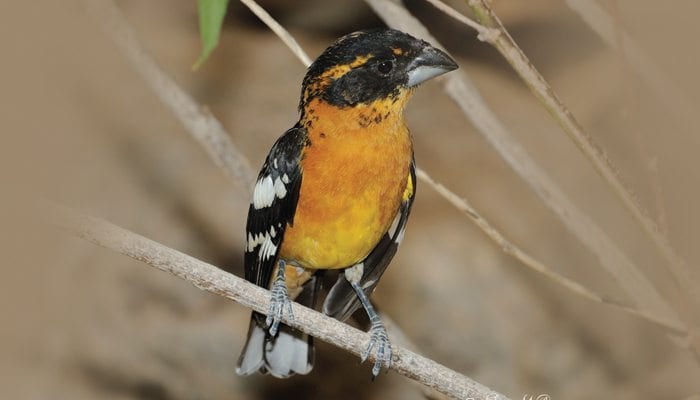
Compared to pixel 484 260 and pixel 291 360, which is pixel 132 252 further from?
pixel 484 260

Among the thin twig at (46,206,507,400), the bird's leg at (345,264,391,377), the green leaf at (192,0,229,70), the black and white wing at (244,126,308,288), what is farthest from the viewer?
the black and white wing at (244,126,308,288)

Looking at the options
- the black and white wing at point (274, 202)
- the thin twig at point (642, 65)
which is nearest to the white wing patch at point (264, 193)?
the black and white wing at point (274, 202)

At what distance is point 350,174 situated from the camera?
3662 mm

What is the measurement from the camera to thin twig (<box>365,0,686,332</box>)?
11.4 feet

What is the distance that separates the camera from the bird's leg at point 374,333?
359 cm

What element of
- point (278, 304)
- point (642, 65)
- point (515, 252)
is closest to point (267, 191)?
point (278, 304)

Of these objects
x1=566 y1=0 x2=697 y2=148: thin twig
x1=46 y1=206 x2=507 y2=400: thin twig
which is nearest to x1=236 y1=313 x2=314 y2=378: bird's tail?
x1=46 y1=206 x2=507 y2=400: thin twig

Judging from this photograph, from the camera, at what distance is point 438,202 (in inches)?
246

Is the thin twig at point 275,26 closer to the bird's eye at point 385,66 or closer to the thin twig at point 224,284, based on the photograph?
the bird's eye at point 385,66

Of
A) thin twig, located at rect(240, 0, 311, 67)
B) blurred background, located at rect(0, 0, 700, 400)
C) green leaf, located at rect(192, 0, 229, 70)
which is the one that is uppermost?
Result: green leaf, located at rect(192, 0, 229, 70)

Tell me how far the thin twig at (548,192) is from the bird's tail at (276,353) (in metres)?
1.43

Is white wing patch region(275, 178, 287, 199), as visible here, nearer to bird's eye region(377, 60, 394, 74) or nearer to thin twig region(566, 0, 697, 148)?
bird's eye region(377, 60, 394, 74)

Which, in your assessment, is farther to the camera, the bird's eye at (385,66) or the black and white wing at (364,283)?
the black and white wing at (364,283)

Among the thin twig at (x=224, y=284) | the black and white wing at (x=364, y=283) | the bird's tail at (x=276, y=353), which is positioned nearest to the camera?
the thin twig at (x=224, y=284)
